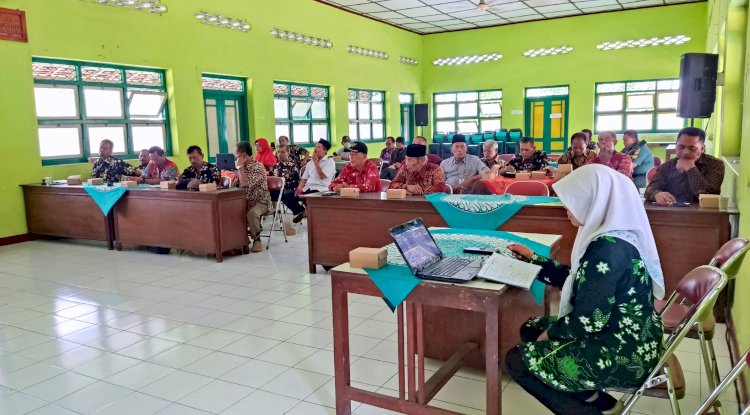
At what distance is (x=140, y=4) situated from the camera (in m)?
7.62

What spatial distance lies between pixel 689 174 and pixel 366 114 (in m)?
9.77

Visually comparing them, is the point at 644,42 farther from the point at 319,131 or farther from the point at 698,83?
the point at 698,83

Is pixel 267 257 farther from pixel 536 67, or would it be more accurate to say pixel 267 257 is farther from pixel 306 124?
pixel 536 67

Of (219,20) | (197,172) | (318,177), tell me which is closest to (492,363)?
(197,172)

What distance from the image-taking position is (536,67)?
44.4 feet

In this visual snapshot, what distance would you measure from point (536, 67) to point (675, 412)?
41.5ft

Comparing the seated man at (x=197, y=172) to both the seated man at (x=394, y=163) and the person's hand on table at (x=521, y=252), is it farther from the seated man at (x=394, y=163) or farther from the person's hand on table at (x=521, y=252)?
the person's hand on table at (x=521, y=252)

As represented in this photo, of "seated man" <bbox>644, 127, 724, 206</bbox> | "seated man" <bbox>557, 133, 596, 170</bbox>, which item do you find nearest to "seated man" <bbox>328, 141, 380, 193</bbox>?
"seated man" <bbox>557, 133, 596, 170</bbox>

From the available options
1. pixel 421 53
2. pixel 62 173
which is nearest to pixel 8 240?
pixel 62 173

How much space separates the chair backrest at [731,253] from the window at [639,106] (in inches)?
441

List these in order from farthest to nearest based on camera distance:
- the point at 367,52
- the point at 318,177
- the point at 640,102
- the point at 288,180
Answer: the point at 367,52 → the point at 640,102 → the point at 288,180 → the point at 318,177

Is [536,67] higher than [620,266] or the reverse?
higher

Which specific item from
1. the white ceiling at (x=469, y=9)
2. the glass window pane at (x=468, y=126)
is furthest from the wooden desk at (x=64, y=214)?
the glass window pane at (x=468, y=126)

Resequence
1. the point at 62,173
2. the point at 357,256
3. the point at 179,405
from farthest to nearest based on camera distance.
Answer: the point at 62,173 → the point at 179,405 → the point at 357,256
